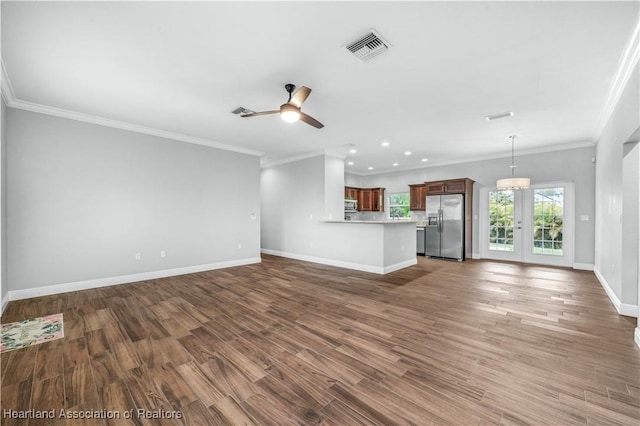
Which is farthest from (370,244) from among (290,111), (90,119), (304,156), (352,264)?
(90,119)

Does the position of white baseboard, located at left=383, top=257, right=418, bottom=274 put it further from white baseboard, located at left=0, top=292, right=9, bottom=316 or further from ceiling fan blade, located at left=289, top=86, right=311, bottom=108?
white baseboard, located at left=0, top=292, right=9, bottom=316

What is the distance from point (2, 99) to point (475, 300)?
7.12 meters

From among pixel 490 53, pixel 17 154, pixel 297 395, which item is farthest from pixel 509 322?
pixel 17 154

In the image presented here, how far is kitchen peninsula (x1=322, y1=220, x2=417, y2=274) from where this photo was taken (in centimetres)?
547

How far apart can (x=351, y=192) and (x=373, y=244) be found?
158 inches

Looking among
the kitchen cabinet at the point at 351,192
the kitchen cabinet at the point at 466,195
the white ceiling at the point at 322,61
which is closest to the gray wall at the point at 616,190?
the white ceiling at the point at 322,61

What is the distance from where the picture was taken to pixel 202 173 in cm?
571

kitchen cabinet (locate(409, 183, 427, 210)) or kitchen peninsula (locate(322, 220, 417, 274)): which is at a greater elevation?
kitchen cabinet (locate(409, 183, 427, 210))

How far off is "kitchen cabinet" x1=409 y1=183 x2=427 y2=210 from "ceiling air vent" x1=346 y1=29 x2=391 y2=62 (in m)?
6.54

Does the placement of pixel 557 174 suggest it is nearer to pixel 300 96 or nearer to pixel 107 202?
pixel 300 96

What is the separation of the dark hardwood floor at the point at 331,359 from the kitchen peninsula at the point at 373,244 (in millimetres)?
1477

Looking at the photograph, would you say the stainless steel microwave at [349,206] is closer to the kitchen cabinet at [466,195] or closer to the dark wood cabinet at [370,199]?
the dark wood cabinet at [370,199]

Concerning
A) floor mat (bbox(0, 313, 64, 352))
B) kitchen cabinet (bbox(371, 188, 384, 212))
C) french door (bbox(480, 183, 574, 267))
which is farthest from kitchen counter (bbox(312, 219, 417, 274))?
floor mat (bbox(0, 313, 64, 352))

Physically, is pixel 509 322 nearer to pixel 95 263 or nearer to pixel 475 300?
pixel 475 300
